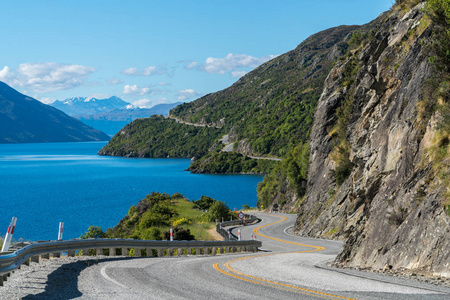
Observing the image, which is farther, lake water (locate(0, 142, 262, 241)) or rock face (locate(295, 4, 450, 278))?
lake water (locate(0, 142, 262, 241))

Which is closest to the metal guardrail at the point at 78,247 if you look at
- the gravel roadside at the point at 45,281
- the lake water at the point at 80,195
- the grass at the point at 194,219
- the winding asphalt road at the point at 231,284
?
the gravel roadside at the point at 45,281

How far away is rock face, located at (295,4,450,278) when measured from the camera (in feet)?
42.9

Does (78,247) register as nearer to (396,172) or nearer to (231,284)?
(231,284)

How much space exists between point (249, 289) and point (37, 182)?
140 metres

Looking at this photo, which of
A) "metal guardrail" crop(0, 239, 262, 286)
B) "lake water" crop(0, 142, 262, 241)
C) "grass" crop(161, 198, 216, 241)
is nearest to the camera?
"metal guardrail" crop(0, 239, 262, 286)

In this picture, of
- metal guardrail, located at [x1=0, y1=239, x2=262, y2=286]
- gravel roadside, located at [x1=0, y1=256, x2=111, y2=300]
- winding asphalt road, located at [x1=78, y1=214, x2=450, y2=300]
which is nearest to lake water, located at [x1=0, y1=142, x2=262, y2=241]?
metal guardrail, located at [x1=0, y1=239, x2=262, y2=286]

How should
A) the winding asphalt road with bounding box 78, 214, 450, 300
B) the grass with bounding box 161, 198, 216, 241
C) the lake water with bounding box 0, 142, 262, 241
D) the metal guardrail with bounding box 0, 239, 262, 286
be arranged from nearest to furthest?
the winding asphalt road with bounding box 78, 214, 450, 300
the metal guardrail with bounding box 0, 239, 262, 286
the grass with bounding box 161, 198, 216, 241
the lake water with bounding box 0, 142, 262, 241

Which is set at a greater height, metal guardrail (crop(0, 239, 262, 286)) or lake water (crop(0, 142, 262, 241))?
metal guardrail (crop(0, 239, 262, 286))

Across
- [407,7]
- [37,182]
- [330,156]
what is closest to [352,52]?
[330,156]

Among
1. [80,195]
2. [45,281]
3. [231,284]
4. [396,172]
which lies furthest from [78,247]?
[80,195]

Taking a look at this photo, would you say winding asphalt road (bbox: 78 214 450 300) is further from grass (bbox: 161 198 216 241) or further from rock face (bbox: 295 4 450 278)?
grass (bbox: 161 198 216 241)

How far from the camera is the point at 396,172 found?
1773cm

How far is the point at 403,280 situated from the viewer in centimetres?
1122

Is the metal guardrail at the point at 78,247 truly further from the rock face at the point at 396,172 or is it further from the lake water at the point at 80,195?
the lake water at the point at 80,195
